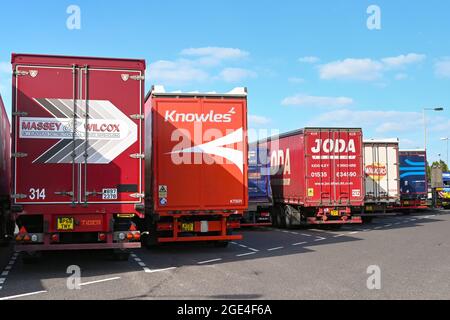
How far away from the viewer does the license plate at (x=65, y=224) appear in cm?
984

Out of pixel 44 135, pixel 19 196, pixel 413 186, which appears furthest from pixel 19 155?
pixel 413 186

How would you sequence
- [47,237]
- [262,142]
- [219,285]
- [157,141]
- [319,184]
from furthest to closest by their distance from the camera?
[262,142] < [319,184] < [157,141] < [47,237] < [219,285]

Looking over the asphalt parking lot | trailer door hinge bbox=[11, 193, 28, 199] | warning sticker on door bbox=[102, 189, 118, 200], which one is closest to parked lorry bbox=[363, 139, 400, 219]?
the asphalt parking lot

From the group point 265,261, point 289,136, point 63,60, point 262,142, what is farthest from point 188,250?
point 262,142

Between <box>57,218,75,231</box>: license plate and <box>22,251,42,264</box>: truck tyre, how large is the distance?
0.88 meters

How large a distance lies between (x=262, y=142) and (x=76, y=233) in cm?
1479

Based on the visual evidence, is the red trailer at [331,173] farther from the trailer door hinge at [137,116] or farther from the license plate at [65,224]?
the license plate at [65,224]

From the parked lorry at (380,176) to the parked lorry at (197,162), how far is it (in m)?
10.9

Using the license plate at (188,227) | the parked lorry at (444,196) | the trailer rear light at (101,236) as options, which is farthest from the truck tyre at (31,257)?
the parked lorry at (444,196)

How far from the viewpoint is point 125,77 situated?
10.3 m

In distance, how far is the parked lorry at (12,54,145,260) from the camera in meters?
9.77

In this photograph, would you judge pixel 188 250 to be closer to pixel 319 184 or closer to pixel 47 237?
pixel 47 237

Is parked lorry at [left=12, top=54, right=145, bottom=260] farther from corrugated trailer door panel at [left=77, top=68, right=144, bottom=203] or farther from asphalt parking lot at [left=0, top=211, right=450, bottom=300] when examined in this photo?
asphalt parking lot at [left=0, top=211, right=450, bottom=300]

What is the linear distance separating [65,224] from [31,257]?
121 centimetres
